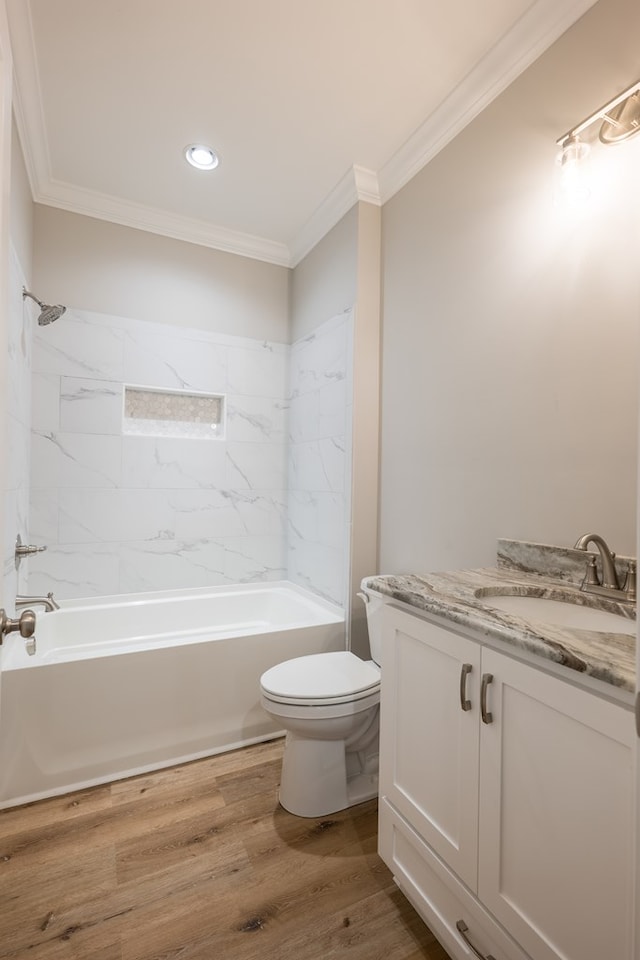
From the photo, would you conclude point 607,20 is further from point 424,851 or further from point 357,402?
point 424,851

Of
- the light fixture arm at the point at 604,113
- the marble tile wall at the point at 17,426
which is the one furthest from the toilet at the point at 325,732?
the light fixture arm at the point at 604,113

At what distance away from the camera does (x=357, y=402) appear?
2.32m

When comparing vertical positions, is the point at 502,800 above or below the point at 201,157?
below

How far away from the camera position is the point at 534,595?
4.20 ft

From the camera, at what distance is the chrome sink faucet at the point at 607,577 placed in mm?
1163

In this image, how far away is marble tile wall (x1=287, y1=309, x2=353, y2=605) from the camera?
2406 millimetres

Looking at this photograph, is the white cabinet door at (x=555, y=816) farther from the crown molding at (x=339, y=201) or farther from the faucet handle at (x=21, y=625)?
the crown molding at (x=339, y=201)

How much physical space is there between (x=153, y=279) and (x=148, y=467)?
1.10 m

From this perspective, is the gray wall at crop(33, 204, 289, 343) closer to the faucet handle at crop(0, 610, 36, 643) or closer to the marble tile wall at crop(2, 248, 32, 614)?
the marble tile wall at crop(2, 248, 32, 614)

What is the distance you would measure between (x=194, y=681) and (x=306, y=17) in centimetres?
252

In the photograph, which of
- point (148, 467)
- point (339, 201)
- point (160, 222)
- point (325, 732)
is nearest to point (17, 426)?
point (148, 467)

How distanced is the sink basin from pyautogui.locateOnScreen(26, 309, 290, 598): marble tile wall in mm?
Answer: 1936

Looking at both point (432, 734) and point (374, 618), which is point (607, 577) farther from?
point (374, 618)

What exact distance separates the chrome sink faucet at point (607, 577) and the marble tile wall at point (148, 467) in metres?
2.08
